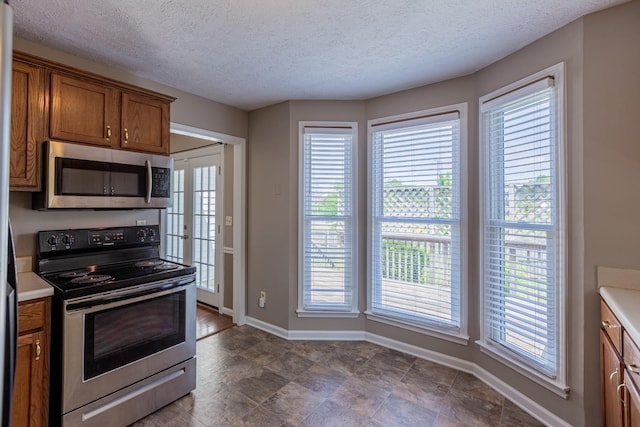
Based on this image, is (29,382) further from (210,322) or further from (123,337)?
(210,322)

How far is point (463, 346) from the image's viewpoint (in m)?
2.54

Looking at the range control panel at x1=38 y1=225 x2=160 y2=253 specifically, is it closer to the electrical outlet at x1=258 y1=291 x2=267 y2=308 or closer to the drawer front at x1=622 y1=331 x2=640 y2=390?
the electrical outlet at x1=258 y1=291 x2=267 y2=308

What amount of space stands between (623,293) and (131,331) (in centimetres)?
273

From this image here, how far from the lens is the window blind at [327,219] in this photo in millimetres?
3045

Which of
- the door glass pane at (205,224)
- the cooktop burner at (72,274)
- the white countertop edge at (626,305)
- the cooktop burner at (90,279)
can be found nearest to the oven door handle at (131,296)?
the cooktop burner at (90,279)

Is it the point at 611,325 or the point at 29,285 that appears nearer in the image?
the point at 611,325

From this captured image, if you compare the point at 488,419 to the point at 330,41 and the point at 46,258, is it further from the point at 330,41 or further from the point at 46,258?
the point at 46,258

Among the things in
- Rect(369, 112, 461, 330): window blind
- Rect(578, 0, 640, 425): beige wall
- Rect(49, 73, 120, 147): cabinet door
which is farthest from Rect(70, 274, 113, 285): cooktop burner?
Rect(578, 0, 640, 425): beige wall

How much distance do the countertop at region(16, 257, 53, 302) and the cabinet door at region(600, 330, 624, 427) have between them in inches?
110

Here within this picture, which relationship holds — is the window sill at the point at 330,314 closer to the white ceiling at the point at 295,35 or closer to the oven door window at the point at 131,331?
the oven door window at the point at 131,331

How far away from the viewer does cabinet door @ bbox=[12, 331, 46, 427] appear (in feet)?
4.99

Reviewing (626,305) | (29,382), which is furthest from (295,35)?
(29,382)

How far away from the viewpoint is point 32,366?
61.8 inches

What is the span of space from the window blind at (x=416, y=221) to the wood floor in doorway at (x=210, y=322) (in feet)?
5.46
